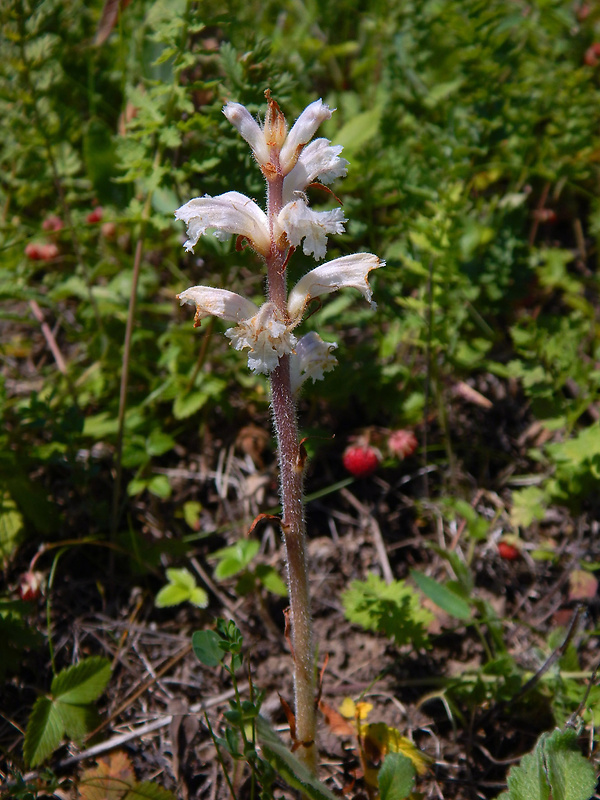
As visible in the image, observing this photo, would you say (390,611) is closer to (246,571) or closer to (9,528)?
(246,571)

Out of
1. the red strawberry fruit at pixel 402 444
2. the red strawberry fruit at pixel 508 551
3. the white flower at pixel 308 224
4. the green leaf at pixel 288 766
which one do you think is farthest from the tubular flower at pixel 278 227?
the red strawberry fruit at pixel 508 551

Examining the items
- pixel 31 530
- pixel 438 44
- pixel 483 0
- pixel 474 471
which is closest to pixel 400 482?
pixel 474 471

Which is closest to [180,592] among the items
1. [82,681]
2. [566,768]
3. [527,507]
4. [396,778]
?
[82,681]

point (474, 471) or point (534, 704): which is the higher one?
point (474, 471)

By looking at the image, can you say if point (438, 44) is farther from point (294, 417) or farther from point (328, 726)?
→ point (328, 726)

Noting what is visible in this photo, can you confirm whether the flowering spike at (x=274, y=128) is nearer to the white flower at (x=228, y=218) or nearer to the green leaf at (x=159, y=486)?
the white flower at (x=228, y=218)
